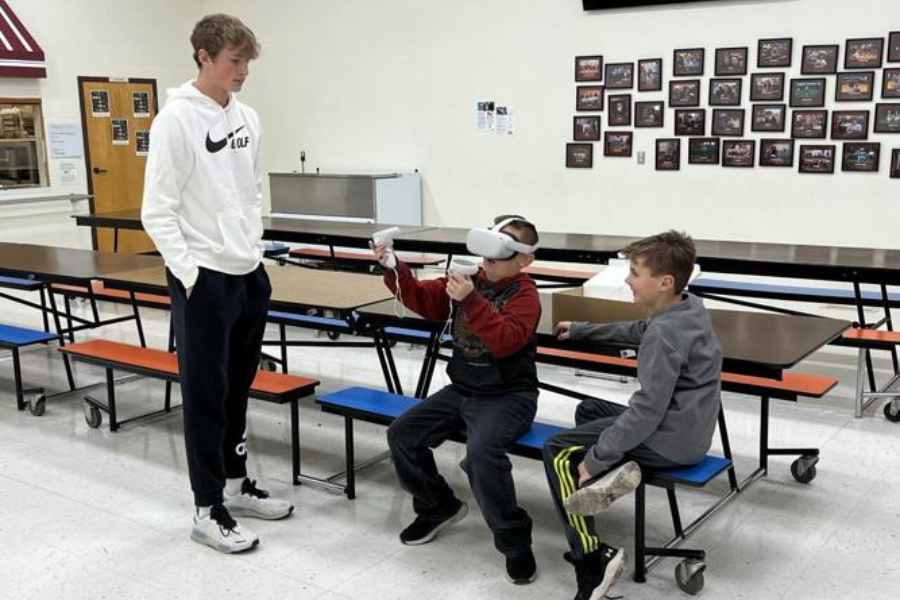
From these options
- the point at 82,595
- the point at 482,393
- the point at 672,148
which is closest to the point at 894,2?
the point at 672,148

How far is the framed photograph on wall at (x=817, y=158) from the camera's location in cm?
657

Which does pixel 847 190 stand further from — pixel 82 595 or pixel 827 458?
pixel 82 595

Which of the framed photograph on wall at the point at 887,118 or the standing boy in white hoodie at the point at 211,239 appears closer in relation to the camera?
the standing boy in white hoodie at the point at 211,239

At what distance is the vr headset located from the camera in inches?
104

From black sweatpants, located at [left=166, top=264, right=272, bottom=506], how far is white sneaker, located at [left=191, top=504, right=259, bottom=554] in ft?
0.18

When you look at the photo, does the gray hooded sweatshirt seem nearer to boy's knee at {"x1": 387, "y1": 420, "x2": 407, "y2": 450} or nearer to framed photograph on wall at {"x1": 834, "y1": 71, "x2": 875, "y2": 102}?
boy's knee at {"x1": 387, "y1": 420, "x2": 407, "y2": 450}

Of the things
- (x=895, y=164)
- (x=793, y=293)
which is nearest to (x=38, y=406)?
(x=793, y=293)

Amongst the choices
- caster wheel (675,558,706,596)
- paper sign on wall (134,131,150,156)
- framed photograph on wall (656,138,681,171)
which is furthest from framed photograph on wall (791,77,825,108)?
paper sign on wall (134,131,150,156)

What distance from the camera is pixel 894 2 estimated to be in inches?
242

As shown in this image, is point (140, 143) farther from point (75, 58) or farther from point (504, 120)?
point (504, 120)

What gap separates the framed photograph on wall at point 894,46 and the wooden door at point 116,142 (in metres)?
7.12

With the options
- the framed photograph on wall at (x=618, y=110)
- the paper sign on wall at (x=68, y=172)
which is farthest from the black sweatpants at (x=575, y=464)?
the paper sign on wall at (x=68, y=172)

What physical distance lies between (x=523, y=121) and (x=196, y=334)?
19.2 ft

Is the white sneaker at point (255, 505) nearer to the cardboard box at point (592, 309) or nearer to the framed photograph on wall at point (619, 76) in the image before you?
the cardboard box at point (592, 309)
